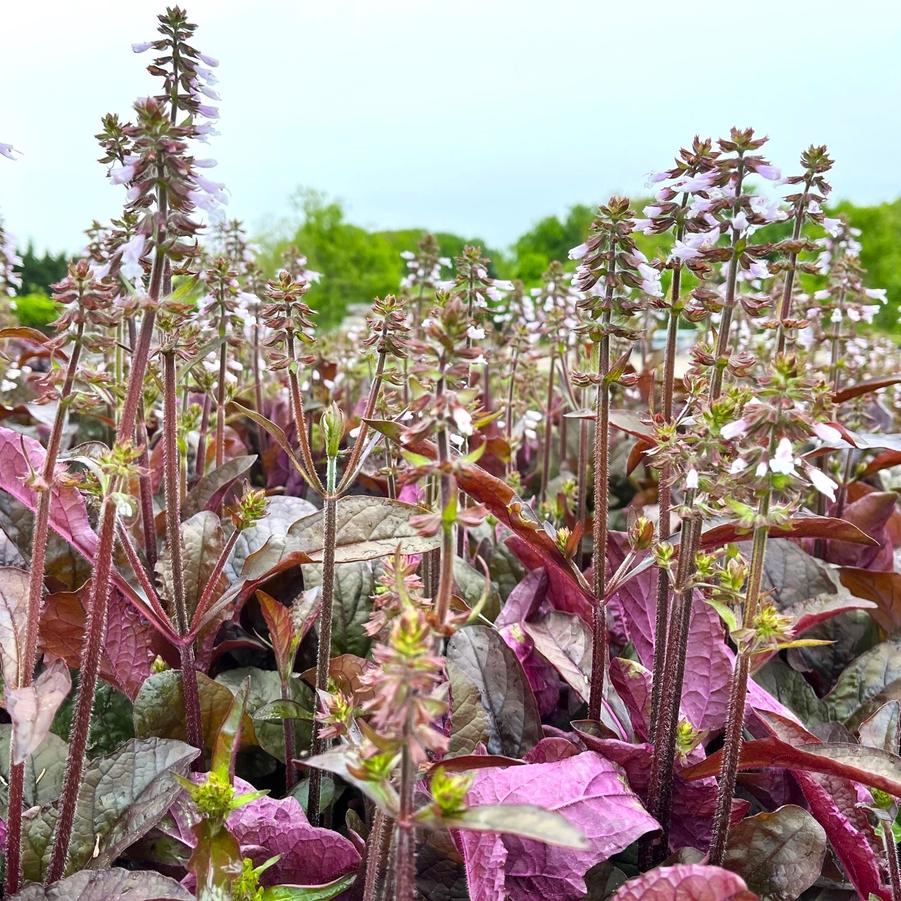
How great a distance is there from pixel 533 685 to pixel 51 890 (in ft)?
5.34

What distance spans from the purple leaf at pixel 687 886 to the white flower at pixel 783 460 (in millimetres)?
823

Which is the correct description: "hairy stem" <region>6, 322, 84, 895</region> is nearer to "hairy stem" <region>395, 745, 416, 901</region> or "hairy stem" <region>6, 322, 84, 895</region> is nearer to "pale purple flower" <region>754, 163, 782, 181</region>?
"hairy stem" <region>395, 745, 416, 901</region>

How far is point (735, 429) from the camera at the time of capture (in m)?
1.85

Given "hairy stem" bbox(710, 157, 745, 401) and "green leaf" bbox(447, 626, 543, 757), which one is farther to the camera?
"green leaf" bbox(447, 626, 543, 757)

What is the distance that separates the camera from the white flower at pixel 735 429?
184 cm

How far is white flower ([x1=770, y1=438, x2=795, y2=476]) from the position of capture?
5.65 ft

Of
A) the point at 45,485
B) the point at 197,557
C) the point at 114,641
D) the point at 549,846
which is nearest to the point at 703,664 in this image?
the point at 549,846

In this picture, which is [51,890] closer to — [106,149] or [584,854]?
[584,854]

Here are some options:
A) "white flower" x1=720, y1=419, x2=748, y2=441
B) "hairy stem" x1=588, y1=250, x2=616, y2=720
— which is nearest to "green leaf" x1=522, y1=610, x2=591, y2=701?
"hairy stem" x1=588, y1=250, x2=616, y2=720

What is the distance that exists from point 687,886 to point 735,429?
0.98 meters

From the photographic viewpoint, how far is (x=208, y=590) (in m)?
2.49

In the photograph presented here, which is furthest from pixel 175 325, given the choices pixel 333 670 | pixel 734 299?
pixel 734 299

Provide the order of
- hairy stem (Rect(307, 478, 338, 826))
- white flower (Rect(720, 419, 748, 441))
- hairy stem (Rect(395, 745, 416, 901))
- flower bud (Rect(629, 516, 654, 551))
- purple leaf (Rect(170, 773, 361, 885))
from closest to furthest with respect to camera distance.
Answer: hairy stem (Rect(395, 745, 416, 901)) < white flower (Rect(720, 419, 748, 441)) < purple leaf (Rect(170, 773, 361, 885)) < hairy stem (Rect(307, 478, 338, 826)) < flower bud (Rect(629, 516, 654, 551))

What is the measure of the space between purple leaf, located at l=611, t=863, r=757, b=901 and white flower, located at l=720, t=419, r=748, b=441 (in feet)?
2.97
